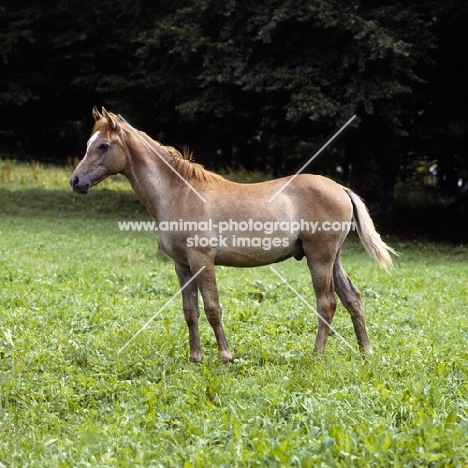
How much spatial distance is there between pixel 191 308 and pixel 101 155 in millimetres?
1768

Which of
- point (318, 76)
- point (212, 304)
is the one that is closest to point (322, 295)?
point (212, 304)

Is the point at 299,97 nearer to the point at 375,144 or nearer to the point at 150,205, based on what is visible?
the point at 375,144

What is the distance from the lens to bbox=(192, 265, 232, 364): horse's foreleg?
6539 mm

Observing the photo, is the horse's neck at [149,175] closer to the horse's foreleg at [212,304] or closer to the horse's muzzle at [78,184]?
the horse's muzzle at [78,184]

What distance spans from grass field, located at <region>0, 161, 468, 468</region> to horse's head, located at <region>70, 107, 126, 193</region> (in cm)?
173

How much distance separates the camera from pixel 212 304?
21.6ft

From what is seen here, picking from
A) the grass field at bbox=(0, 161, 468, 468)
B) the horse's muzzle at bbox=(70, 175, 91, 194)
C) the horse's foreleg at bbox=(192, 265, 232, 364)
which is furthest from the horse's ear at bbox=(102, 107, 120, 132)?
the grass field at bbox=(0, 161, 468, 468)

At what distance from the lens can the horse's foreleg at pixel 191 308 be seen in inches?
265

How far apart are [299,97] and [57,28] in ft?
56.5

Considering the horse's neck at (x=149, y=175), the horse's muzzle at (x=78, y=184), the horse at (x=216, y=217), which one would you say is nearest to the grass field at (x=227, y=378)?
the horse at (x=216, y=217)

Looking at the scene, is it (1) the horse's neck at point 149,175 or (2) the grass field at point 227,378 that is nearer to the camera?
(2) the grass field at point 227,378

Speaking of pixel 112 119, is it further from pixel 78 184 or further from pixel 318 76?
pixel 318 76

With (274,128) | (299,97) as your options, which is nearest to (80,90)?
(274,128)

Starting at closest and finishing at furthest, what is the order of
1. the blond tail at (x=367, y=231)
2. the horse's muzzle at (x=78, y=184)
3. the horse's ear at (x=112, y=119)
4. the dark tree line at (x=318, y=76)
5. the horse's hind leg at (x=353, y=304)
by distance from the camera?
the horse's muzzle at (x=78, y=184) < the horse's ear at (x=112, y=119) < the horse's hind leg at (x=353, y=304) < the blond tail at (x=367, y=231) < the dark tree line at (x=318, y=76)
